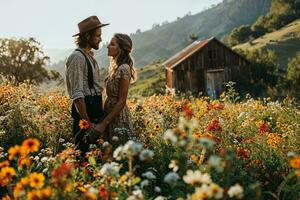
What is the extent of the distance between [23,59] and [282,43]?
52.0m

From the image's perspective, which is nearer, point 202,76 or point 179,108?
point 179,108

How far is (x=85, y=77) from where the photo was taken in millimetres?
4812

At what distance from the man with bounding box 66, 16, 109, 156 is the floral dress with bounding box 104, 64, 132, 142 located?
0.12m

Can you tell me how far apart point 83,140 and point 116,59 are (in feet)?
3.19

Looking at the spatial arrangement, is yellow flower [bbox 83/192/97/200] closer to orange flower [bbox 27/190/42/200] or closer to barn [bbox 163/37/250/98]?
orange flower [bbox 27/190/42/200]

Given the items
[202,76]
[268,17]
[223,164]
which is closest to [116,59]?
[223,164]

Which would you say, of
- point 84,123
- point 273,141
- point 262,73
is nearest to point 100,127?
point 84,123

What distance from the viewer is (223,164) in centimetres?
237

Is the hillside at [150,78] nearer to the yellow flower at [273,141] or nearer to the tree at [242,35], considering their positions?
the tree at [242,35]

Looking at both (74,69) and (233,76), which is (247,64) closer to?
(233,76)

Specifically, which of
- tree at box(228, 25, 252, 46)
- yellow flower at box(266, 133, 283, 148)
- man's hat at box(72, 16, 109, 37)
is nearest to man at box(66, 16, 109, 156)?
man's hat at box(72, 16, 109, 37)

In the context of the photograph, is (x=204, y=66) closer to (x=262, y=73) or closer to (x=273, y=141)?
(x=262, y=73)

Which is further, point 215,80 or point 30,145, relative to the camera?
point 215,80

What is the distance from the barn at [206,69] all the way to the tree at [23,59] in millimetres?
11617
